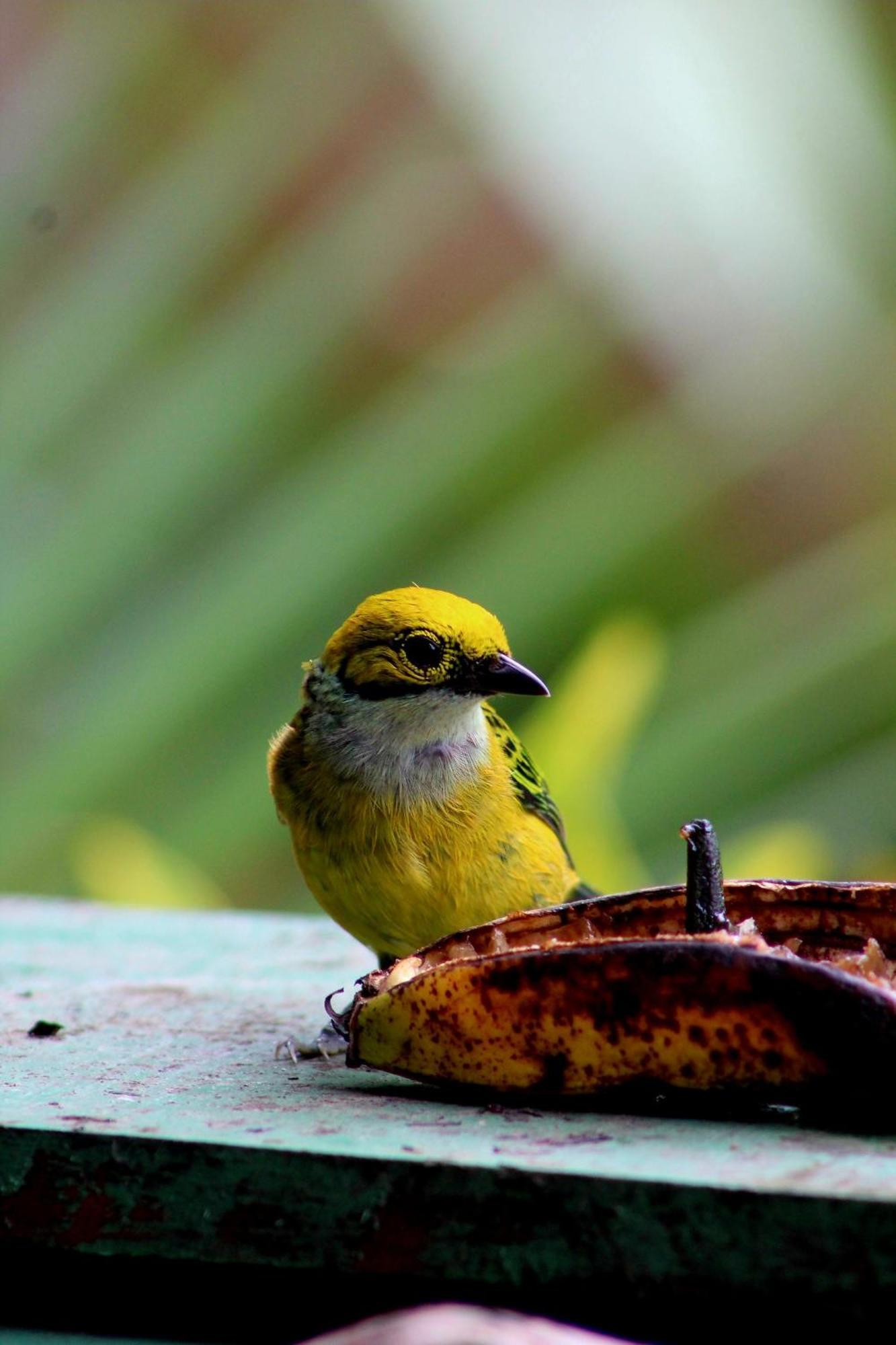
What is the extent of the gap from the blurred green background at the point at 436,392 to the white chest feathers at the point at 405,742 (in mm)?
1534

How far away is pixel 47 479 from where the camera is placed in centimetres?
A: 513

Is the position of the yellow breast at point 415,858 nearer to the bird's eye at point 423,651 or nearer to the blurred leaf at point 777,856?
the bird's eye at point 423,651

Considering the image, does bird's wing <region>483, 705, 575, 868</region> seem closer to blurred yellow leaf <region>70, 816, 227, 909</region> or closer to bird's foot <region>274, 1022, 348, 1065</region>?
bird's foot <region>274, 1022, 348, 1065</region>

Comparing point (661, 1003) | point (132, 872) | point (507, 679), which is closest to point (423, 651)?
point (507, 679)

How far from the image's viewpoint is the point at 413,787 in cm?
277

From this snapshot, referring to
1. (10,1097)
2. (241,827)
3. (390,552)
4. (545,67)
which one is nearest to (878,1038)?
(10,1097)

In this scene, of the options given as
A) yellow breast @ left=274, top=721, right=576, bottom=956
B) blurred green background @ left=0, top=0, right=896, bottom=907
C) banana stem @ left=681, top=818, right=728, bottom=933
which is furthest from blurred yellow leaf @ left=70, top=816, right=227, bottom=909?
banana stem @ left=681, top=818, right=728, bottom=933

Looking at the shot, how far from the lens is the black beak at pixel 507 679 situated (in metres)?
2.74

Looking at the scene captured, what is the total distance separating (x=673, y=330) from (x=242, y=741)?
211 cm

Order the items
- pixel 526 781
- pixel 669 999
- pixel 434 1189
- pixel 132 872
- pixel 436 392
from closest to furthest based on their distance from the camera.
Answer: pixel 434 1189
pixel 669 999
pixel 526 781
pixel 132 872
pixel 436 392

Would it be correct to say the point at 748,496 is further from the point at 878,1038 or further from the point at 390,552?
the point at 878,1038

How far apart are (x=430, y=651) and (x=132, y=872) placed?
1637 mm

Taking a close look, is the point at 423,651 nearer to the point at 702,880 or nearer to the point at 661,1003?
the point at 702,880

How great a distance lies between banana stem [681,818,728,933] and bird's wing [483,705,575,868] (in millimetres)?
1265
